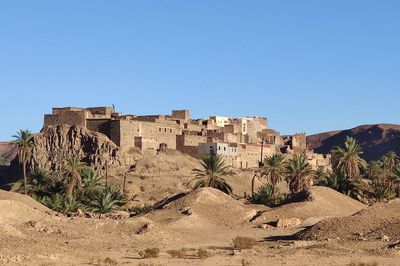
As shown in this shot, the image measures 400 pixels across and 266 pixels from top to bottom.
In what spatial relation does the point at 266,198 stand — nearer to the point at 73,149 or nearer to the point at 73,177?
the point at 73,177

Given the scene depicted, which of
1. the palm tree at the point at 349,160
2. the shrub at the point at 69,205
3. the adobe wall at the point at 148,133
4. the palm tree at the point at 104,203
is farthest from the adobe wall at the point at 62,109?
the palm tree at the point at 349,160

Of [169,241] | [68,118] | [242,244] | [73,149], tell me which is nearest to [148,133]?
[73,149]

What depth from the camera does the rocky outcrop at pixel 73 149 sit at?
7106 cm

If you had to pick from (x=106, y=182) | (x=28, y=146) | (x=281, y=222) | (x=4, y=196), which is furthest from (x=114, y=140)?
(x=281, y=222)

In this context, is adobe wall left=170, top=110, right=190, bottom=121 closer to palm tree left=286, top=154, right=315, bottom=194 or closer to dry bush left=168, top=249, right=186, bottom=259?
palm tree left=286, top=154, right=315, bottom=194

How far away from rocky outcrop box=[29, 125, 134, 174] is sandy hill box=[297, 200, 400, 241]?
37.4 metres

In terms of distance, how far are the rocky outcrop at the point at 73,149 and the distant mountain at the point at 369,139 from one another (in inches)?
2946

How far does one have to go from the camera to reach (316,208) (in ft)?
147

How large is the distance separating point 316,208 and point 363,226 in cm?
956

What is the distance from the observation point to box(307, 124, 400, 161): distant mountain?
142875 mm

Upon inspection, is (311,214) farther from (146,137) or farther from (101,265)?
(146,137)

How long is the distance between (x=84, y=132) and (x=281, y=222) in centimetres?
3695

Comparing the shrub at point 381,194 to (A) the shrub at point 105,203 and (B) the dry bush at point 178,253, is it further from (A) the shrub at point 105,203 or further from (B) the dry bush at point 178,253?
(B) the dry bush at point 178,253

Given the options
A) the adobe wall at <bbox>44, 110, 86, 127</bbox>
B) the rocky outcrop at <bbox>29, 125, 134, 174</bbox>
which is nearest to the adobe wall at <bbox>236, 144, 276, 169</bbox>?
the rocky outcrop at <bbox>29, 125, 134, 174</bbox>
